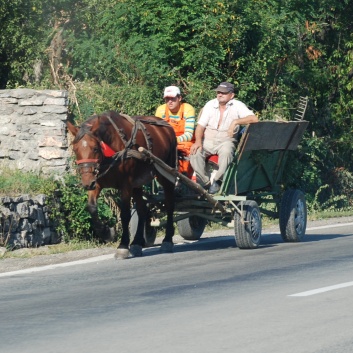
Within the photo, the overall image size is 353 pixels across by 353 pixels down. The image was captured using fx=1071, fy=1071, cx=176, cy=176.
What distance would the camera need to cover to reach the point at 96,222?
14.4 meters

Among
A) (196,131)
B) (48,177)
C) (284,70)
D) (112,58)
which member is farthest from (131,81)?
(196,131)

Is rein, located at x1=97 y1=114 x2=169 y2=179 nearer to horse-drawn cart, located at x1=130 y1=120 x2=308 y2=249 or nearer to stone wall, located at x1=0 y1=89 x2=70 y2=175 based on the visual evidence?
horse-drawn cart, located at x1=130 y1=120 x2=308 y2=249

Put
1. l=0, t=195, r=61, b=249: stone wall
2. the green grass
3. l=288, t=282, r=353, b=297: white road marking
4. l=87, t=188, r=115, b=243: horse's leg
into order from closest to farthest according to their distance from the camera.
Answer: l=288, t=282, r=353, b=297: white road marking
l=87, t=188, r=115, b=243: horse's leg
l=0, t=195, r=61, b=249: stone wall
the green grass

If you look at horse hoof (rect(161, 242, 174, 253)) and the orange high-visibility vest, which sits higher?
the orange high-visibility vest

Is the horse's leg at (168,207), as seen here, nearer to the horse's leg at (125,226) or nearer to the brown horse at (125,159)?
the brown horse at (125,159)

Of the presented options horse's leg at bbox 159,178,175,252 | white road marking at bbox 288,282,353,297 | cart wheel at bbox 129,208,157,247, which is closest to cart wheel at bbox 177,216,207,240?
→ cart wheel at bbox 129,208,157,247

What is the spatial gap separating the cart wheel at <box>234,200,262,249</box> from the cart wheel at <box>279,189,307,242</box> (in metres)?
0.95

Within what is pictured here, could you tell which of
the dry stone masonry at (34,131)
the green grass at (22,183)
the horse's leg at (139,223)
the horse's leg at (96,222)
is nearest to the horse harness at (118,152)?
the horse's leg at (96,222)

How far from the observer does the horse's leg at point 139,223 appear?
1419cm

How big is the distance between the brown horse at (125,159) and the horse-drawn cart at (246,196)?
0.71 ft

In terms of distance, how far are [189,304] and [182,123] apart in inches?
230

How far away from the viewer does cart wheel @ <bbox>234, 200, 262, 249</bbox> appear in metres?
14.3

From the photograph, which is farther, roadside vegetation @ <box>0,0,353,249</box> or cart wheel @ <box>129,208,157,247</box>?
roadside vegetation @ <box>0,0,353,249</box>

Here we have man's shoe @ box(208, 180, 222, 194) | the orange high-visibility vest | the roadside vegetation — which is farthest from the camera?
the roadside vegetation
